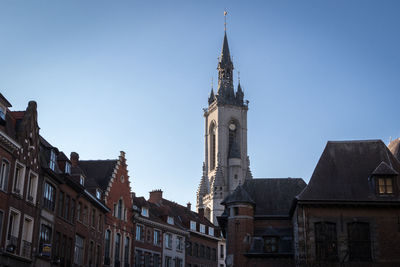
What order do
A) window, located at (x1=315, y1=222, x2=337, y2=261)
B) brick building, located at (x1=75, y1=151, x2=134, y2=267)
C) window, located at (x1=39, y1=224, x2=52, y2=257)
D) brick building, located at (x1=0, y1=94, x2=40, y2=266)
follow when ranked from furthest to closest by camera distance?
brick building, located at (x1=75, y1=151, x2=134, y2=267)
window, located at (x1=315, y1=222, x2=337, y2=261)
window, located at (x1=39, y1=224, x2=52, y2=257)
brick building, located at (x1=0, y1=94, x2=40, y2=266)

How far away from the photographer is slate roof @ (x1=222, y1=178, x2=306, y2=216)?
43812mm

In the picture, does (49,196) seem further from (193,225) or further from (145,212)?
(193,225)

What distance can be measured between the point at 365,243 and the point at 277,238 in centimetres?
915

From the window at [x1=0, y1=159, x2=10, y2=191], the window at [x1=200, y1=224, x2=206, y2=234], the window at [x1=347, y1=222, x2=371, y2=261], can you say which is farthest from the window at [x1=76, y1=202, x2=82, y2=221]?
the window at [x1=200, y1=224, x2=206, y2=234]

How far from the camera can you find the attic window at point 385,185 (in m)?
35.4

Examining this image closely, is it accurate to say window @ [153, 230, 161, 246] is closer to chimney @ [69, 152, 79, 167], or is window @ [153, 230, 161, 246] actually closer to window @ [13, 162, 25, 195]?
chimney @ [69, 152, 79, 167]

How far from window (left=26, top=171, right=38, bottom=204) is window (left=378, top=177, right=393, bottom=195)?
2040cm

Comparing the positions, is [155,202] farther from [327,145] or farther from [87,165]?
[327,145]

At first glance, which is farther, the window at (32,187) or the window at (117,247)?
the window at (117,247)

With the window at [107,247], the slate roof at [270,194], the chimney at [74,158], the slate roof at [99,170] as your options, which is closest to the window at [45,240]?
the chimney at [74,158]

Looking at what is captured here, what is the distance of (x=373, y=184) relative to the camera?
118ft

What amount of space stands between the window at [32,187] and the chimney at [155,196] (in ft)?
94.4

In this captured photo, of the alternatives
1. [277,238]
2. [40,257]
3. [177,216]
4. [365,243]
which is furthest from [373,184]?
[177,216]

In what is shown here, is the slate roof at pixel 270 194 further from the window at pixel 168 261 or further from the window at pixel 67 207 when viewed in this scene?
the window at pixel 67 207
